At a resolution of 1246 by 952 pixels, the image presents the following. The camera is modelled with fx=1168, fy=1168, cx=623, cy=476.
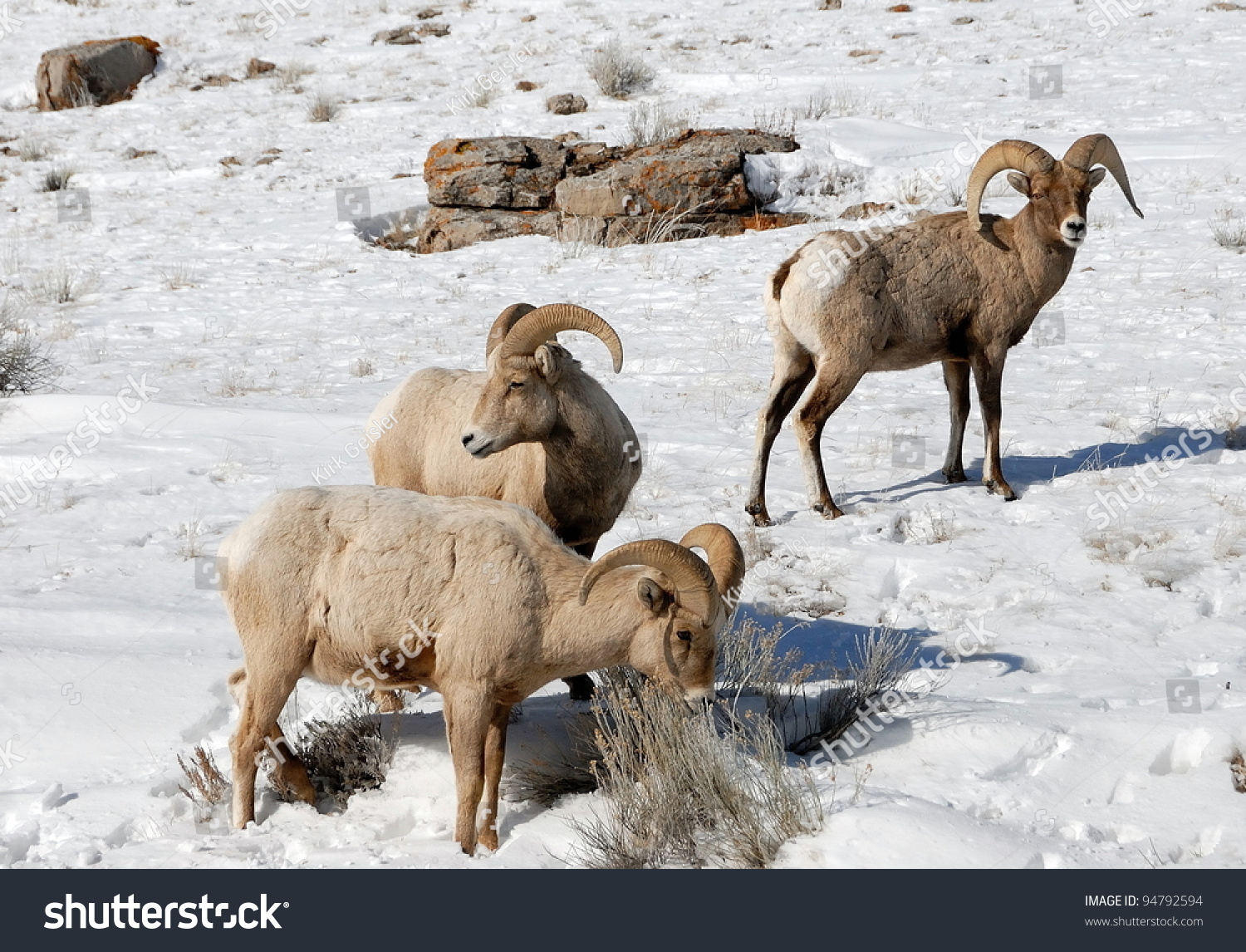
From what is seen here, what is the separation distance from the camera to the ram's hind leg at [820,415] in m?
8.29

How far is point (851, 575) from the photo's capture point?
737 cm

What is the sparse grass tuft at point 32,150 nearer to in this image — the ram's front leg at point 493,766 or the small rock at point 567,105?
the small rock at point 567,105

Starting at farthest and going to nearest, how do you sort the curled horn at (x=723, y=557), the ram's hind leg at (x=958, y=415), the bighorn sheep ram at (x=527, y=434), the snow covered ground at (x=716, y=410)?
the ram's hind leg at (x=958, y=415) < the bighorn sheep ram at (x=527, y=434) < the snow covered ground at (x=716, y=410) < the curled horn at (x=723, y=557)

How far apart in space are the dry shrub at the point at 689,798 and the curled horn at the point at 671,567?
45cm

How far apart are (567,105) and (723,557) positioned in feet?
55.0

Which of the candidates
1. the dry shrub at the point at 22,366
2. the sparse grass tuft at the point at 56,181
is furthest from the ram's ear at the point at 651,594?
the sparse grass tuft at the point at 56,181

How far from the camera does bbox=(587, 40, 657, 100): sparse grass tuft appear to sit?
67.4ft

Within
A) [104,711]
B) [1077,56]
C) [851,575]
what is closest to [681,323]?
[851,575]

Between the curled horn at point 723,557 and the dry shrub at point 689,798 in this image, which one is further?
the curled horn at point 723,557

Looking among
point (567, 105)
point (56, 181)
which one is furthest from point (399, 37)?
point (56, 181)

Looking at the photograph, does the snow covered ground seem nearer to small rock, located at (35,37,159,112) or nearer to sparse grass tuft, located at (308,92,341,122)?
sparse grass tuft, located at (308,92,341,122)

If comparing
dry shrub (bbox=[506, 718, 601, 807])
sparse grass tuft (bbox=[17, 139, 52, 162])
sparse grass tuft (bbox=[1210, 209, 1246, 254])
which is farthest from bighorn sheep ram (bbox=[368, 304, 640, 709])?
sparse grass tuft (bbox=[17, 139, 52, 162])

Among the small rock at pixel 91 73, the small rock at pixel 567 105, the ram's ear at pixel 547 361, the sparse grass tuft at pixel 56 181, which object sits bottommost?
the sparse grass tuft at pixel 56 181
